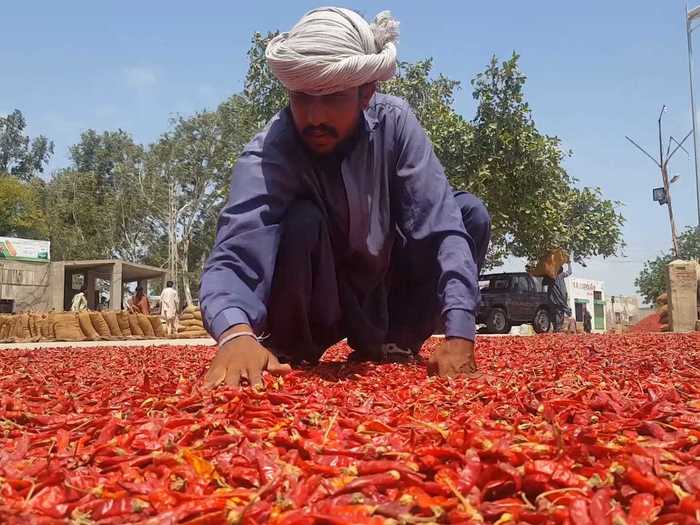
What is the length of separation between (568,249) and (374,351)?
19257 mm

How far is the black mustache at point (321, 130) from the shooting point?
2752mm

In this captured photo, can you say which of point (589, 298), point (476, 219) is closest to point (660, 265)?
point (589, 298)

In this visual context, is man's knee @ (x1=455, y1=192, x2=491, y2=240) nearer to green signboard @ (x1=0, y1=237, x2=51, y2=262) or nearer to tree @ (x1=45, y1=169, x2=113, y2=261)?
green signboard @ (x1=0, y1=237, x2=51, y2=262)

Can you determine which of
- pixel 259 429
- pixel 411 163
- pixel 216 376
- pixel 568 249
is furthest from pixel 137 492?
pixel 568 249

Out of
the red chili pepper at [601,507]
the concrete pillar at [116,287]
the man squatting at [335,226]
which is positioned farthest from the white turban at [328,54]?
the concrete pillar at [116,287]

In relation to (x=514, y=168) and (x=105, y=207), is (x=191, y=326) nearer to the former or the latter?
(x=514, y=168)

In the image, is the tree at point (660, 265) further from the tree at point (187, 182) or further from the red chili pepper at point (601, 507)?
the red chili pepper at point (601, 507)

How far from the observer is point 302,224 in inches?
113

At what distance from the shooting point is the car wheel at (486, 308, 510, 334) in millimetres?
17716


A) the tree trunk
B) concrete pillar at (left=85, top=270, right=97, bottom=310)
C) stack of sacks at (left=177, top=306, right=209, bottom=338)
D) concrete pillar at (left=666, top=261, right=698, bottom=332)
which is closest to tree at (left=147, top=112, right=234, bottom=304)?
the tree trunk

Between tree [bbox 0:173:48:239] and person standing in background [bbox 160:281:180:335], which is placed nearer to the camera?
person standing in background [bbox 160:281:180:335]

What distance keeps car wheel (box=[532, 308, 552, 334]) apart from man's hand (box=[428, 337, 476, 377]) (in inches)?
650

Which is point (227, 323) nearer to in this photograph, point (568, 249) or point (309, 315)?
point (309, 315)

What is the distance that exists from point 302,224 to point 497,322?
1564cm
